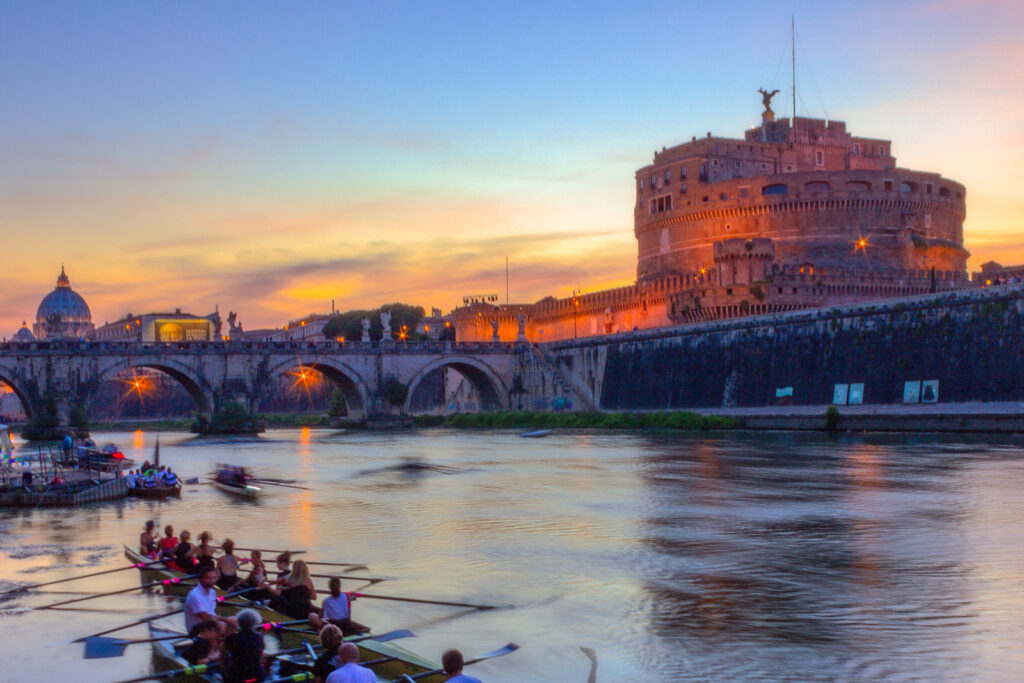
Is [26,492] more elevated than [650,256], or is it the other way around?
[650,256]

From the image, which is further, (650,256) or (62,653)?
(650,256)

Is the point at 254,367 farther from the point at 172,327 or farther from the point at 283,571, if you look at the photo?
the point at 172,327

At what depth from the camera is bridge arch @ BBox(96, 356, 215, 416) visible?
237ft

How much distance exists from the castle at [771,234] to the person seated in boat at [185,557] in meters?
57.6

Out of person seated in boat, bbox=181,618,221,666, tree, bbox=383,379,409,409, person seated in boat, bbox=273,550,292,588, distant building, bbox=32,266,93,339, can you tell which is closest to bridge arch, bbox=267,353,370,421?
tree, bbox=383,379,409,409

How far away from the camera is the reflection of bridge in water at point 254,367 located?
228 ft

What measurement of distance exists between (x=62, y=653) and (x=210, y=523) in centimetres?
1315

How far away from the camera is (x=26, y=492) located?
1282 inches

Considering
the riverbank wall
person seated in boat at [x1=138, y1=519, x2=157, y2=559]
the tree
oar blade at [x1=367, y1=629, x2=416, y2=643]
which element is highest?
the riverbank wall

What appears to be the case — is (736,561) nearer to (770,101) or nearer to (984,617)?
(984,617)

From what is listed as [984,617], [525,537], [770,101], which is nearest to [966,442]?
[525,537]

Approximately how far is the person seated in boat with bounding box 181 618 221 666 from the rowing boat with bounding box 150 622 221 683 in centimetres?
20

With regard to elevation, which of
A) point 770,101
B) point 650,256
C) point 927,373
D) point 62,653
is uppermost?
point 770,101

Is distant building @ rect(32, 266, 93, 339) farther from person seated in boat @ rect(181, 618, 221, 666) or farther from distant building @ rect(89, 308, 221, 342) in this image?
person seated in boat @ rect(181, 618, 221, 666)
